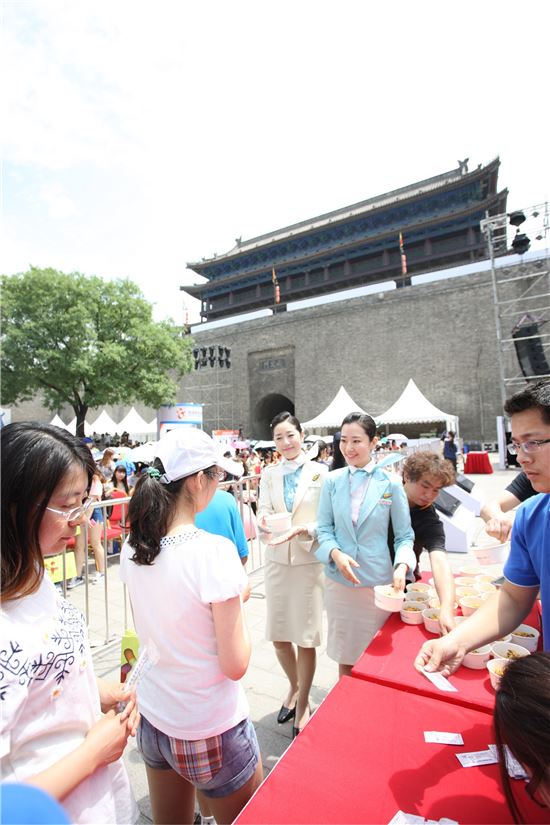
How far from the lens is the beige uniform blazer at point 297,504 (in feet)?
8.29

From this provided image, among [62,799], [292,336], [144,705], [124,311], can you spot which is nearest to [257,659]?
[144,705]

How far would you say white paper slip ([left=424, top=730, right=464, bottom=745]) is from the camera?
118 centimetres

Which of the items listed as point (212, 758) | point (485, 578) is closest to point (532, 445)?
point (212, 758)

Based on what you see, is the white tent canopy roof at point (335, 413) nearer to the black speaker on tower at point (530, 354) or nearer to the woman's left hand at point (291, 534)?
the black speaker on tower at point (530, 354)

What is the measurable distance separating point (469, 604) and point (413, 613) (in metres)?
0.28

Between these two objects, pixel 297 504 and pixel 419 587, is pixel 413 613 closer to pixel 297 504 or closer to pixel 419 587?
pixel 419 587

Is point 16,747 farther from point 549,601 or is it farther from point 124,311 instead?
point 124,311

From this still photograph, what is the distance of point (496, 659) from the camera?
1.48m

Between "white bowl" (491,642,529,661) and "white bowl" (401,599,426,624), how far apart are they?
1.23 ft

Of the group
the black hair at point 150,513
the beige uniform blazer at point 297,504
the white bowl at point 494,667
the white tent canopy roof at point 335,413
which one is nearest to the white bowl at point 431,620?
the white bowl at point 494,667

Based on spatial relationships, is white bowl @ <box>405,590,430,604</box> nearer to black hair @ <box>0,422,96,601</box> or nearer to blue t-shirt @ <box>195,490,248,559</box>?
blue t-shirt @ <box>195,490,248,559</box>

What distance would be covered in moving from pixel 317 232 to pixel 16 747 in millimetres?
34902

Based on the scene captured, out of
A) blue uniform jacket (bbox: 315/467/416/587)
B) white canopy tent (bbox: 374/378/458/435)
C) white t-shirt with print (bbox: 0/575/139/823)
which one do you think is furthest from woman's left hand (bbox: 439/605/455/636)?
white canopy tent (bbox: 374/378/458/435)

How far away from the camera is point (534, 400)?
133cm
